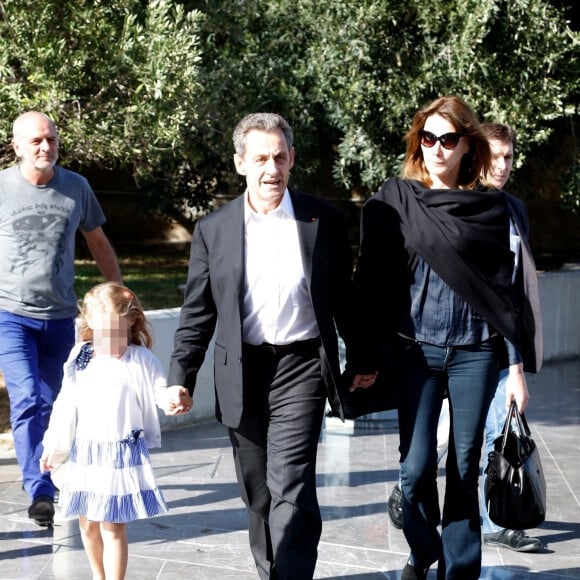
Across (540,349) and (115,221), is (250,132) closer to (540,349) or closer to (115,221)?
(540,349)

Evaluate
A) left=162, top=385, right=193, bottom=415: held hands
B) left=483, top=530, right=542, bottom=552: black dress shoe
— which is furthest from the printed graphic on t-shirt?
left=483, top=530, right=542, bottom=552: black dress shoe

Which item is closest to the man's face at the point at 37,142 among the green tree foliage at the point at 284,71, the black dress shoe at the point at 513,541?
the green tree foliage at the point at 284,71

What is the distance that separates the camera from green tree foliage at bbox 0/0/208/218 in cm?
778

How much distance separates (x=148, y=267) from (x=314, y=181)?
291 centimetres

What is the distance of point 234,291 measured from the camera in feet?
13.4

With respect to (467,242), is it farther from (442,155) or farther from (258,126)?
(258,126)

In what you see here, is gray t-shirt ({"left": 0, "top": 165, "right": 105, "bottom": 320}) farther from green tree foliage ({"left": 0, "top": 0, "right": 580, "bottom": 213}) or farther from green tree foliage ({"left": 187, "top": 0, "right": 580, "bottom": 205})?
green tree foliage ({"left": 187, "top": 0, "right": 580, "bottom": 205})

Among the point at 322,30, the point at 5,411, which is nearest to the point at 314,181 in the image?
the point at 322,30

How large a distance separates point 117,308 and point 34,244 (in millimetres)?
1393

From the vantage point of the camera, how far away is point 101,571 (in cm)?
435

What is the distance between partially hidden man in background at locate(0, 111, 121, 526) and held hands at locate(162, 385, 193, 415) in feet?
5.01

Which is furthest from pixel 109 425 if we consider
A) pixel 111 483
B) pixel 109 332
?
pixel 109 332

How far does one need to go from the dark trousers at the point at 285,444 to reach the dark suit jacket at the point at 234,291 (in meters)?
0.07

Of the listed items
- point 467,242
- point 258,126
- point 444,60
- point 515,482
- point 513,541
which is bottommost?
point 513,541
